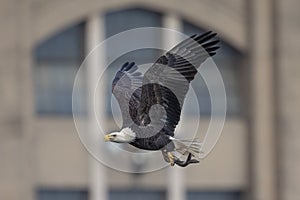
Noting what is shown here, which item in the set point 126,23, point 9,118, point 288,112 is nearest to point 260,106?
point 288,112

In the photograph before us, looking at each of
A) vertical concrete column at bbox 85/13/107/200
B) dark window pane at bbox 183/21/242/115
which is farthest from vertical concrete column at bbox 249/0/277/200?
vertical concrete column at bbox 85/13/107/200

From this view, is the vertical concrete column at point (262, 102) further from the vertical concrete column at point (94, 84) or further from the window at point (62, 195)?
the window at point (62, 195)

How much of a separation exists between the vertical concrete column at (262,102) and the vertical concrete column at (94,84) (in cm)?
223

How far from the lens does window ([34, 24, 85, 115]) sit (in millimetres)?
17609

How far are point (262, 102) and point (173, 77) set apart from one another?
46.5 ft

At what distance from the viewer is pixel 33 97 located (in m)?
17.9

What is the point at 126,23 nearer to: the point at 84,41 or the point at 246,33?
the point at 84,41

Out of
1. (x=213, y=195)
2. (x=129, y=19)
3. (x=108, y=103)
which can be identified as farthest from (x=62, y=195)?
(x=129, y=19)

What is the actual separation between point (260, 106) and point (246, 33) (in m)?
1.09

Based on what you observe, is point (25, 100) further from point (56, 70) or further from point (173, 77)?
point (173, 77)

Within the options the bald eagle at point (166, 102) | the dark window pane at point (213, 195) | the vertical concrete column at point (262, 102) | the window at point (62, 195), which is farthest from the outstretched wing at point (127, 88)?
the dark window pane at point (213, 195)

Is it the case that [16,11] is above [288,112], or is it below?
above

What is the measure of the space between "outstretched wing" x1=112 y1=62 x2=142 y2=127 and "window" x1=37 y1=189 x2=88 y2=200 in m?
13.4

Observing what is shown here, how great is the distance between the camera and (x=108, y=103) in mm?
17156
